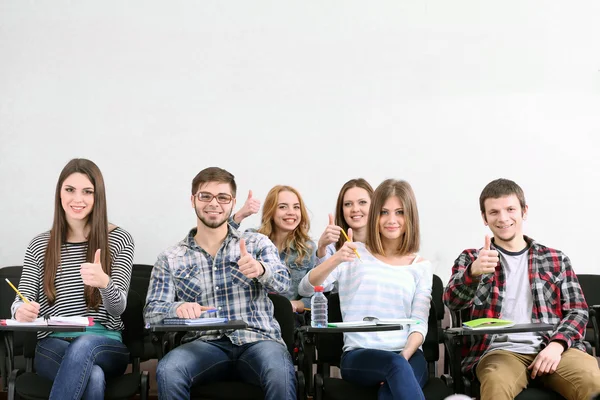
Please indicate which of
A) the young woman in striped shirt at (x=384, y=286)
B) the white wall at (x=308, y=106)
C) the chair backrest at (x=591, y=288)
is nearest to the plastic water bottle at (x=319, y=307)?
the young woman in striped shirt at (x=384, y=286)

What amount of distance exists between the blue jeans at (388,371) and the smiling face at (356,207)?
1193 millimetres

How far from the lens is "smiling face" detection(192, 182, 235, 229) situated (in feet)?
10.3

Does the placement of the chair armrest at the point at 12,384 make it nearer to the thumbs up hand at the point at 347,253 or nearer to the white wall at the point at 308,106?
the thumbs up hand at the point at 347,253

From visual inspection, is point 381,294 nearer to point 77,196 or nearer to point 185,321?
point 185,321

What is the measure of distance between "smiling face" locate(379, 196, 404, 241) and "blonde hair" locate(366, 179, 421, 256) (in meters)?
0.02

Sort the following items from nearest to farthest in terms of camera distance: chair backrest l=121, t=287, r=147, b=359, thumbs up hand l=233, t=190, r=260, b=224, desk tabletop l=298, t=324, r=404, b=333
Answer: desk tabletop l=298, t=324, r=404, b=333 < chair backrest l=121, t=287, r=147, b=359 < thumbs up hand l=233, t=190, r=260, b=224

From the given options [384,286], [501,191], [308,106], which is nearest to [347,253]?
[384,286]

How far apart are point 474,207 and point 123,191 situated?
261cm

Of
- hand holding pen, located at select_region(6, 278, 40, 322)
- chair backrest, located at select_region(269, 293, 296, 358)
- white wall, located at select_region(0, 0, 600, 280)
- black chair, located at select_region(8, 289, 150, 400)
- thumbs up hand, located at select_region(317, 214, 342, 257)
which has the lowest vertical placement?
black chair, located at select_region(8, 289, 150, 400)

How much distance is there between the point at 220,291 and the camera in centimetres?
311

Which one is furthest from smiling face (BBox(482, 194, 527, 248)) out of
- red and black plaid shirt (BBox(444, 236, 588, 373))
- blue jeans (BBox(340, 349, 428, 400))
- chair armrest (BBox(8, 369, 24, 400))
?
chair armrest (BBox(8, 369, 24, 400))

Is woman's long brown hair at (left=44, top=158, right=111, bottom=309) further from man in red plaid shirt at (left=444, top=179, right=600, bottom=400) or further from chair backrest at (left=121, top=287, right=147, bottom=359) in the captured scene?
man in red plaid shirt at (left=444, top=179, right=600, bottom=400)

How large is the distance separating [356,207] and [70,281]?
1.75m

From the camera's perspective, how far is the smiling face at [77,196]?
3.15 metres
